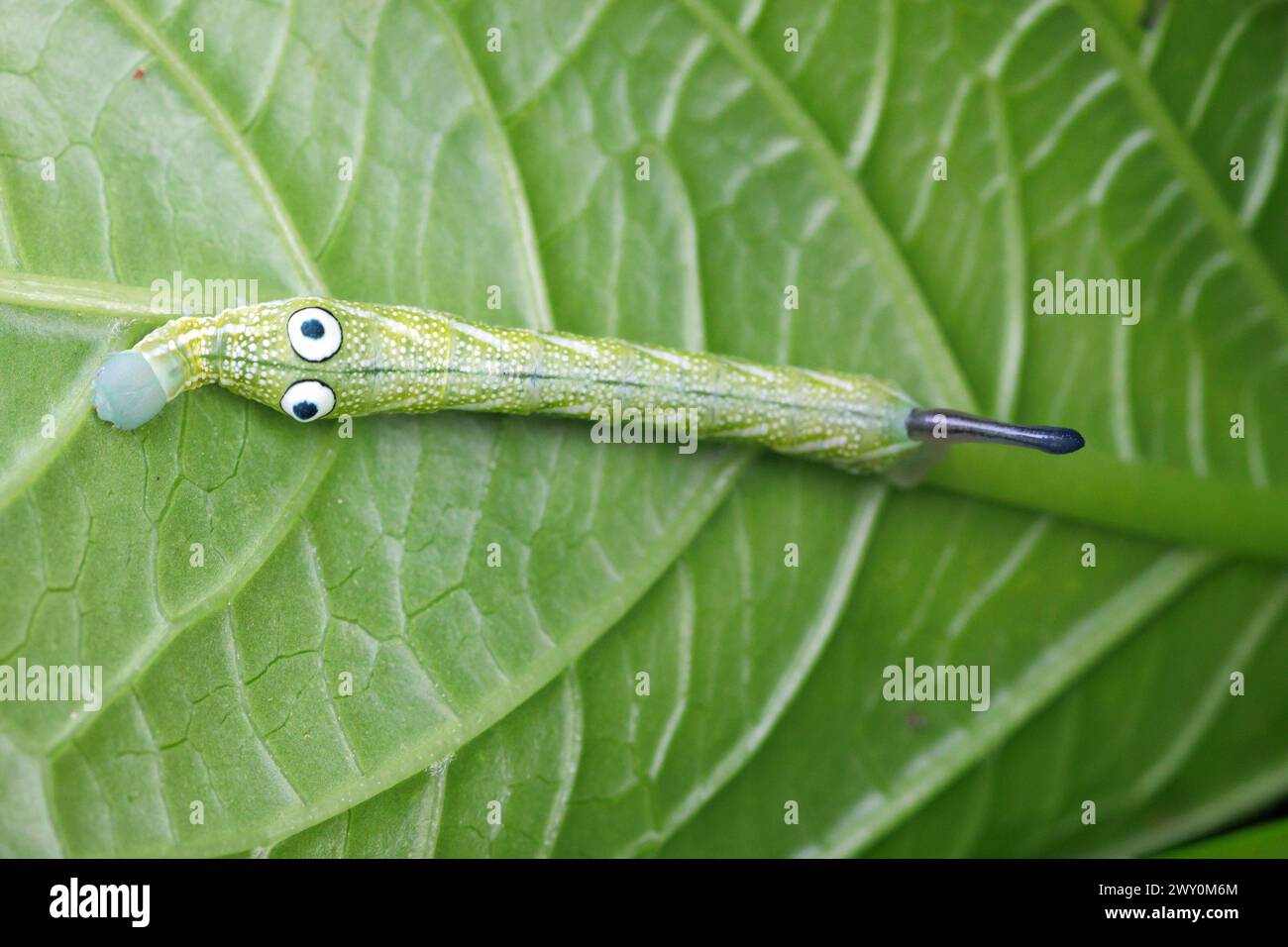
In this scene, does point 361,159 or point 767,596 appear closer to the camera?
point 361,159

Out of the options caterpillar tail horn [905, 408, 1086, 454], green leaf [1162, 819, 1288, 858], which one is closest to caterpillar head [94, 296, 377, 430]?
caterpillar tail horn [905, 408, 1086, 454]

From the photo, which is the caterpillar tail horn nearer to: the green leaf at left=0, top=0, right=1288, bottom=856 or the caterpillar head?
the green leaf at left=0, top=0, right=1288, bottom=856

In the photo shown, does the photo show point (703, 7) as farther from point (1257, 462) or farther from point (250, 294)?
point (1257, 462)

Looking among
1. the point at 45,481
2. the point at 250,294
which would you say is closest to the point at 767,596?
the point at 250,294
